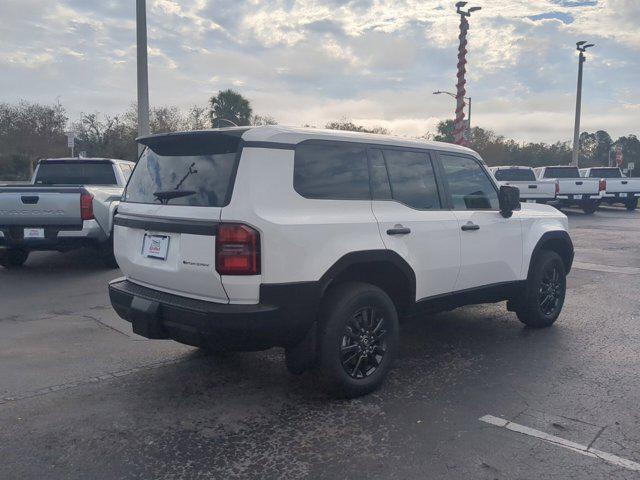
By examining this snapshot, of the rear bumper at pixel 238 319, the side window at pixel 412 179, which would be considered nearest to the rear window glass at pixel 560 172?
the side window at pixel 412 179

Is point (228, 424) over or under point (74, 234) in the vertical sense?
under

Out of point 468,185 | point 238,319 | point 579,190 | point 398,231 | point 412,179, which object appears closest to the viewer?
point 238,319

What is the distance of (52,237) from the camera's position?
28.3ft

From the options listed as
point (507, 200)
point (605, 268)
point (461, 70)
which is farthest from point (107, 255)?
point (461, 70)

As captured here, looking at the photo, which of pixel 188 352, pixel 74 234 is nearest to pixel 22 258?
pixel 74 234

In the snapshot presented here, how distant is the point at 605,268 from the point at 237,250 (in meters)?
8.50

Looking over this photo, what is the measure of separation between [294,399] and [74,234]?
5820 mm

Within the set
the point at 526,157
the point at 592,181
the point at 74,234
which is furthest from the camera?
the point at 526,157

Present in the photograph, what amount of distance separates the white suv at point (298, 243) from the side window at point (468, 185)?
3cm

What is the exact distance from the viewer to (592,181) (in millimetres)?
22234

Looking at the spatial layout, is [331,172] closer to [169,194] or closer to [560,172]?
[169,194]

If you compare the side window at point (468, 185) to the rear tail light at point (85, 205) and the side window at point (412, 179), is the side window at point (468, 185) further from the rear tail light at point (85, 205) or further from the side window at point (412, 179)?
the rear tail light at point (85, 205)

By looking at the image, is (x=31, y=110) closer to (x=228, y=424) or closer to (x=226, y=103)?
(x=226, y=103)

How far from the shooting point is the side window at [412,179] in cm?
455
